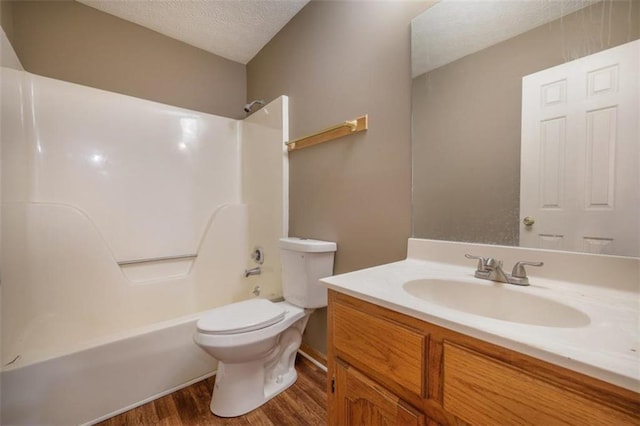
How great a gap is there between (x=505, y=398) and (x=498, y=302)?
1.29 feet

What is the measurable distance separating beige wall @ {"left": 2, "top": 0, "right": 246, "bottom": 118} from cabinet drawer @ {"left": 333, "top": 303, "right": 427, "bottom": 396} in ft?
7.41

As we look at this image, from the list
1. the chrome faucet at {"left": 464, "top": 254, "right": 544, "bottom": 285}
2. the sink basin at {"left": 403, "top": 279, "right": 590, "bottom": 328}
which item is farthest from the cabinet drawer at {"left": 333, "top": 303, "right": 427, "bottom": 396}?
the chrome faucet at {"left": 464, "top": 254, "right": 544, "bottom": 285}

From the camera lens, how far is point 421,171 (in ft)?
3.71

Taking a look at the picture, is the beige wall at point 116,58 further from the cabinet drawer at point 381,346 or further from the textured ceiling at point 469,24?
the cabinet drawer at point 381,346

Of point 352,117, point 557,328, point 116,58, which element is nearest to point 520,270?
point 557,328

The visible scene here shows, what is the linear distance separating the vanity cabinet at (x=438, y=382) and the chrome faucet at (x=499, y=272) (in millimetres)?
398

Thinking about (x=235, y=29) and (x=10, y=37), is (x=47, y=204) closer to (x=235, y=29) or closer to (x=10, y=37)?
(x=10, y=37)

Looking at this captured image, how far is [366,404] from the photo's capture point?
2.36 ft

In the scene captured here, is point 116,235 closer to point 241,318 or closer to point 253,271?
point 253,271

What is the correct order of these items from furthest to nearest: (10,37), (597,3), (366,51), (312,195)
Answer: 1. (312,195)
2. (10,37)
3. (366,51)
4. (597,3)

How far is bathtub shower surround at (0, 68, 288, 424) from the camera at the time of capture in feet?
4.11

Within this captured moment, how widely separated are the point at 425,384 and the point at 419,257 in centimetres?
59

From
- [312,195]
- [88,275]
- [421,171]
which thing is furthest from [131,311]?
[421,171]

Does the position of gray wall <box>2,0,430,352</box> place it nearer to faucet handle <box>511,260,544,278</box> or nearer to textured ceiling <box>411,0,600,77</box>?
textured ceiling <box>411,0,600,77</box>
